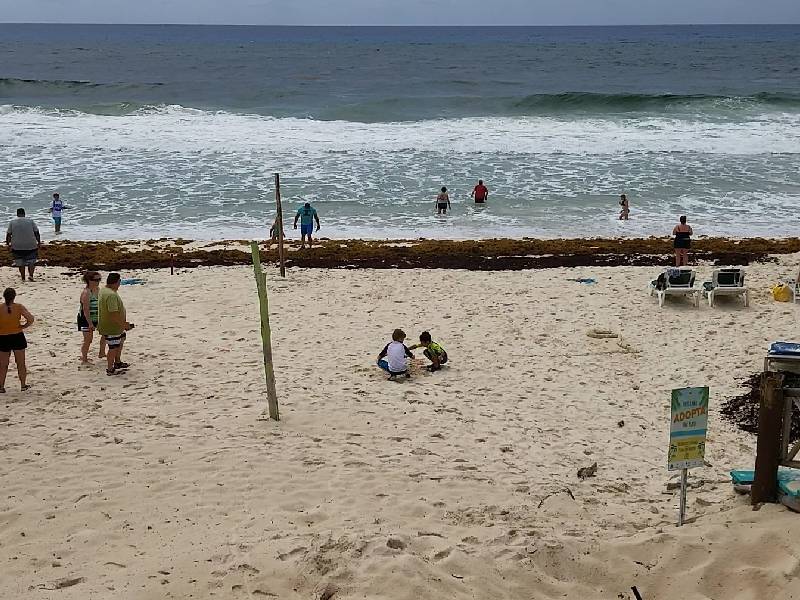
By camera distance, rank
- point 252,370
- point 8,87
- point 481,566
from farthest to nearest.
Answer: point 8,87
point 252,370
point 481,566

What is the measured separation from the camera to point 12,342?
9172mm

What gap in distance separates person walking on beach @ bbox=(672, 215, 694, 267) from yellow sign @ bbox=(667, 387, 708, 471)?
10142 mm

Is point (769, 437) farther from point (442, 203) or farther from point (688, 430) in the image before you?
point (442, 203)

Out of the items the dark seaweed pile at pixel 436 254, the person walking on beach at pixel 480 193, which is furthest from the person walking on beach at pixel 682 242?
the person walking on beach at pixel 480 193

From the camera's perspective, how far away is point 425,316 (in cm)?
1284

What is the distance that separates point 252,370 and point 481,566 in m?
5.40

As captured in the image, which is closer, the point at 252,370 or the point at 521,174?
the point at 252,370

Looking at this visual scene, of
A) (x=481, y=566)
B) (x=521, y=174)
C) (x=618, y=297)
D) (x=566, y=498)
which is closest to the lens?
(x=481, y=566)

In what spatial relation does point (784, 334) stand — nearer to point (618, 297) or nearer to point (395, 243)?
point (618, 297)

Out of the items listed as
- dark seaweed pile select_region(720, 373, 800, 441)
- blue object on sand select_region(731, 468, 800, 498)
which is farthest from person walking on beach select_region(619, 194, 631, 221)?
blue object on sand select_region(731, 468, 800, 498)

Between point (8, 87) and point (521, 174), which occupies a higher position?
point (8, 87)

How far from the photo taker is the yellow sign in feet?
19.4

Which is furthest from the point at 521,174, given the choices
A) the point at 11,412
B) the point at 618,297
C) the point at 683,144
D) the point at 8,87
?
the point at 8,87

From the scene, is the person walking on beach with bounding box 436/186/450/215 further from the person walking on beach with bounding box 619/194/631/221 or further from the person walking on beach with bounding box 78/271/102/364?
the person walking on beach with bounding box 78/271/102/364
